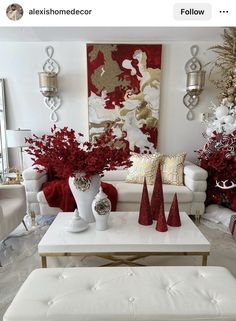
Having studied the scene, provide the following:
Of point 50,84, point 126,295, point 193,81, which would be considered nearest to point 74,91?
point 50,84

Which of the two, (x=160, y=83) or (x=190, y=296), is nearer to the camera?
(x=190, y=296)

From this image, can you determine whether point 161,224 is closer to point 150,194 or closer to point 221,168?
point 150,194

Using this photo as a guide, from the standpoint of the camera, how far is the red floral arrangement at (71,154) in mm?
1681

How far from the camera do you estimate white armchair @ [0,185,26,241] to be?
1975mm

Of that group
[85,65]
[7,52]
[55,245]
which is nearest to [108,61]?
[85,65]

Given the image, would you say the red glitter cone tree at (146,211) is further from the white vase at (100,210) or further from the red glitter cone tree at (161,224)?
the white vase at (100,210)

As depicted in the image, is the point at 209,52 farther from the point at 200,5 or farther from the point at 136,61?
the point at 200,5

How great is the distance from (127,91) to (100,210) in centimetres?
208

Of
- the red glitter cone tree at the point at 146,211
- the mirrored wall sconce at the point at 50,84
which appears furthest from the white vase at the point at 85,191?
the mirrored wall sconce at the point at 50,84

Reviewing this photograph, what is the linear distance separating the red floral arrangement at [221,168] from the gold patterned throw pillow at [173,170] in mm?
305

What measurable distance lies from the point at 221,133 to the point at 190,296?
221 centimetres

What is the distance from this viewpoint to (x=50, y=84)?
10.4 ft

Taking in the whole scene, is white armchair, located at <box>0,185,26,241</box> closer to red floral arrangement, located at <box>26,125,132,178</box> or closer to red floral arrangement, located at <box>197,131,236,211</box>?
red floral arrangement, located at <box>26,125,132,178</box>

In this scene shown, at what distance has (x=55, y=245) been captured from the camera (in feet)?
5.19
